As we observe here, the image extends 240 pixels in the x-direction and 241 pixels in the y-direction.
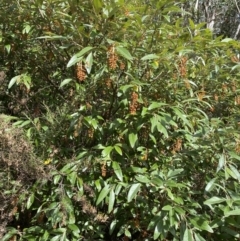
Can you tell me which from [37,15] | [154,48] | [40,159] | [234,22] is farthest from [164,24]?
[234,22]

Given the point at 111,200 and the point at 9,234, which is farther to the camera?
the point at 9,234

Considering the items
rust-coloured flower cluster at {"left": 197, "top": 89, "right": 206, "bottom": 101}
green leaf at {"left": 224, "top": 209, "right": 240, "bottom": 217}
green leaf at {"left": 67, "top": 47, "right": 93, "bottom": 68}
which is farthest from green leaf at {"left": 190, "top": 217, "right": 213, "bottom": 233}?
green leaf at {"left": 67, "top": 47, "right": 93, "bottom": 68}

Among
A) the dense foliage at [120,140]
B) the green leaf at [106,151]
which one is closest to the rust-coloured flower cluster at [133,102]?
the dense foliage at [120,140]

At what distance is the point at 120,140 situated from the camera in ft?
6.64

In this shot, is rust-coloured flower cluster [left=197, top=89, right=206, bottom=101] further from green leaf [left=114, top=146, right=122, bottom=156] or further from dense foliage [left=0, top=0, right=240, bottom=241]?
green leaf [left=114, top=146, right=122, bottom=156]

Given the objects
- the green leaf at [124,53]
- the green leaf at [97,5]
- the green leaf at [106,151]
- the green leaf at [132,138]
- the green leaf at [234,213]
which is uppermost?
the green leaf at [97,5]

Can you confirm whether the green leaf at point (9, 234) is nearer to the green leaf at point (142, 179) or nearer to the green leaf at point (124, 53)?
the green leaf at point (142, 179)

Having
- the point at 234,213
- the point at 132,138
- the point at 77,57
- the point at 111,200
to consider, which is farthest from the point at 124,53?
the point at 234,213

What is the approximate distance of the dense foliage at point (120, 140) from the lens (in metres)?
1.78

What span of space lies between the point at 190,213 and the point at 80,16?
4.34 ft

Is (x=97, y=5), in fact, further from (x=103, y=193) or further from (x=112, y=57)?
(x=103, y=193)

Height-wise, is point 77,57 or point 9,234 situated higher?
point 77,57

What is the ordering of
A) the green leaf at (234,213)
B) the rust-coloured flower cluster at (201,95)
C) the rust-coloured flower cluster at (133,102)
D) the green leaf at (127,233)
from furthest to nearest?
the rust-coloured flower cluster at (201,95), the green leaf at (127,233), the rust-coloured flower cluster at (133,102), the green leaf at (234,213)

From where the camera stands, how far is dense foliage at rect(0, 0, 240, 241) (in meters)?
1.78
